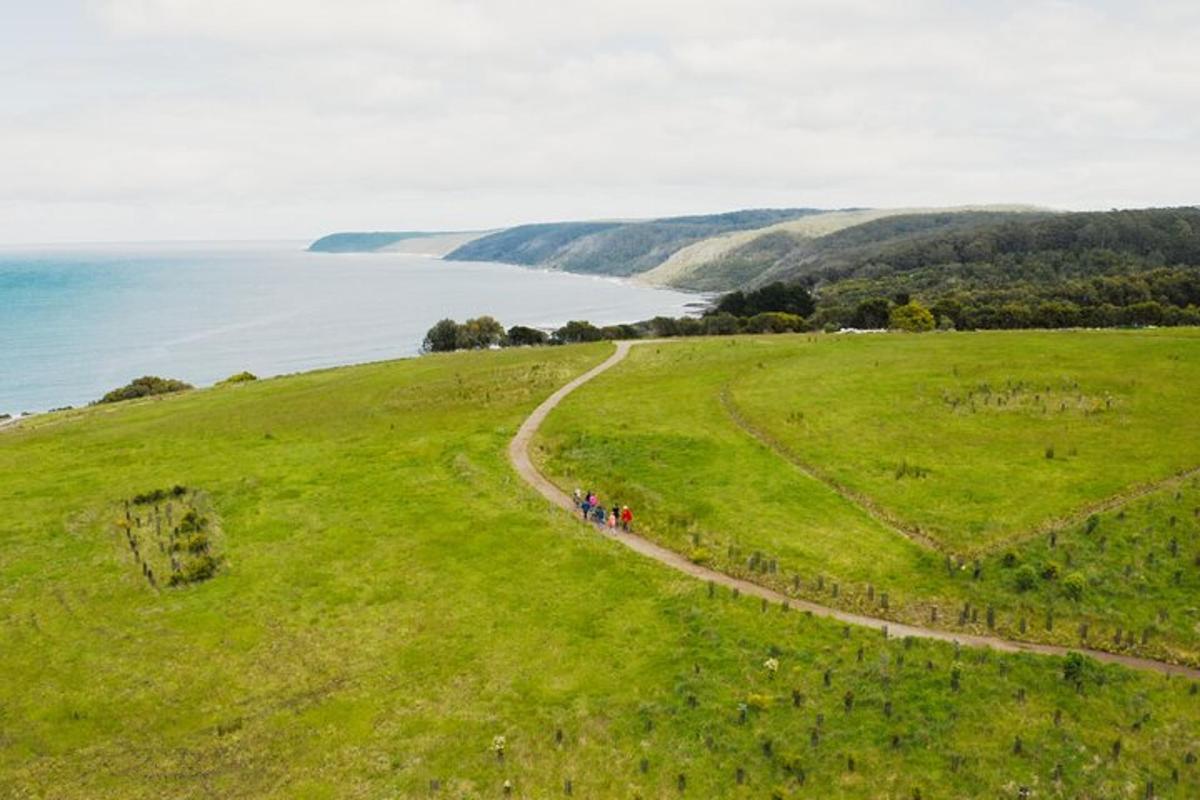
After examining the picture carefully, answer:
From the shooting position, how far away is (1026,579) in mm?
35812

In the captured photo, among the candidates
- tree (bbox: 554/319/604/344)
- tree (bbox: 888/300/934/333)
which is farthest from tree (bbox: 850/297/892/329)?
tree (bbox: 554/319/604/344)

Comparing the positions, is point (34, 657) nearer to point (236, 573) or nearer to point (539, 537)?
point (236, 573)

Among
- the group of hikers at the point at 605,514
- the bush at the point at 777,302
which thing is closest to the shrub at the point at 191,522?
the group of hikers at the point at 605,514

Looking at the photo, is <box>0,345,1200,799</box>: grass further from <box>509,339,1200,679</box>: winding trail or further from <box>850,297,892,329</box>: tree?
<box>850,297,892,329</box>: tree

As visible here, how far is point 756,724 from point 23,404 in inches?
7159

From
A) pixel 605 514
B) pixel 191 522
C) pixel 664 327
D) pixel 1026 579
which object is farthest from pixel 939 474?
pixel 664 327

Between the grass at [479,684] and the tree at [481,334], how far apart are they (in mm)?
102895

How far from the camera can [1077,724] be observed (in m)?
26.9

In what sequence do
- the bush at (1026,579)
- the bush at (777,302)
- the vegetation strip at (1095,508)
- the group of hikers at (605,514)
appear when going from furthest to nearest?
1. the bush at (777,302)
2. the group of hikers at (605,514)
3. the vegetation strip at (1095,508)
4. the bush at (1026,579)

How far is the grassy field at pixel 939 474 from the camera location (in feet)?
116

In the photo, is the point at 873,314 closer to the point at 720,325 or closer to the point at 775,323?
the point at 775,323

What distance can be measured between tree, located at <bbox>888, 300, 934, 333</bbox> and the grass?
76.7m

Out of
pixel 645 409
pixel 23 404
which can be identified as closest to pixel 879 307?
pixel 645 409

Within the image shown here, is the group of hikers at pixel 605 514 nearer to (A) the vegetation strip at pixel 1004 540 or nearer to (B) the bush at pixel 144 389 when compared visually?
(A) the vegetation strip at pixel 1004 540
